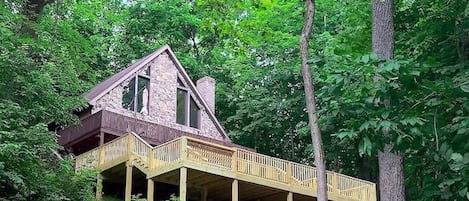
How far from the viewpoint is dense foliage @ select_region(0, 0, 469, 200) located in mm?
6609

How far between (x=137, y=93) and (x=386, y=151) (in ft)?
44.5

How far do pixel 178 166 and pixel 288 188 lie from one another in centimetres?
339

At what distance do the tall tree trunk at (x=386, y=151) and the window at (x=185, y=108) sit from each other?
44.9ft

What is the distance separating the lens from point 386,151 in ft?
25.5

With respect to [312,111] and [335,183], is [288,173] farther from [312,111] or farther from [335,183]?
[312,111]

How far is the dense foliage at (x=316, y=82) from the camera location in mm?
6609

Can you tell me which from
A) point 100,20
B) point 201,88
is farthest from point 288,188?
point 100,20

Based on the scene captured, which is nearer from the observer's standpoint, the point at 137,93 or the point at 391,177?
the point at 391,177

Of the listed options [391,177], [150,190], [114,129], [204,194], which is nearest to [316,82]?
[204,194]

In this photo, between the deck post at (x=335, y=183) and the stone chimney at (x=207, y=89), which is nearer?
the deck post at (x=335, y=183)

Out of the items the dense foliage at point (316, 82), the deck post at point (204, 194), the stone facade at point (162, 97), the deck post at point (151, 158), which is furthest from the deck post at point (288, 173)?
the stone facade at point (162, 97)

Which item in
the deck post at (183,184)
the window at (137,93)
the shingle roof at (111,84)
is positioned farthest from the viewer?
the window at (137,93)

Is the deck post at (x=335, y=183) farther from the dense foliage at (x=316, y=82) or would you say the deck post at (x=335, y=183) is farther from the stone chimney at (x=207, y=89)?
the stone chimney at (x=207, y=89)

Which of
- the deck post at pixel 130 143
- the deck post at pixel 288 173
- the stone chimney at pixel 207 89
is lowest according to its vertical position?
the deck post at pixel 288 173
